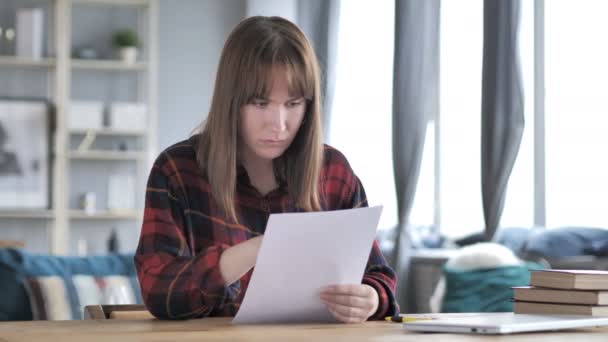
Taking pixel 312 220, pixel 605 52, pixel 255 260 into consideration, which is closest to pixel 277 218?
pixel 312 220

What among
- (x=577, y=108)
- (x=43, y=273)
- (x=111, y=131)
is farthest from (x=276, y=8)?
(x=43, y=273)

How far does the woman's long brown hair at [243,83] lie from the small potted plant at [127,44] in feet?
15.5

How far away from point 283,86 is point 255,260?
402mm

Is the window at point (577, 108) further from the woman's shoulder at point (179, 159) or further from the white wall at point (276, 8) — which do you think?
the woman's shoulder at point (179, 159)

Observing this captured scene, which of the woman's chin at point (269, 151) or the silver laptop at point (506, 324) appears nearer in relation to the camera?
the silver laptop at point (506, 324)

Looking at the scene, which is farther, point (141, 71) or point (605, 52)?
point (141, 71)

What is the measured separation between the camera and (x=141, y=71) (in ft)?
22.1

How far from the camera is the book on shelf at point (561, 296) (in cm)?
181

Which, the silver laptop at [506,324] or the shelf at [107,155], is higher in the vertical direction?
the shelf at [107,155]

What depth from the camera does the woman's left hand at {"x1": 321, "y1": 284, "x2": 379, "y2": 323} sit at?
171cm

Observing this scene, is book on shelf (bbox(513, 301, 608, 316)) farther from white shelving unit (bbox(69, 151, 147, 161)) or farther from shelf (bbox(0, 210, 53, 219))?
shelf (bbox(0, 210, 53, 219))

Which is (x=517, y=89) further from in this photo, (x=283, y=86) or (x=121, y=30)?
(x=121, y=30)

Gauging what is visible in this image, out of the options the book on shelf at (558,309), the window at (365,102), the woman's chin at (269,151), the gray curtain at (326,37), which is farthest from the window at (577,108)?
the woman's chin at (269,151)

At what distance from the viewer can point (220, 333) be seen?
1.53m
